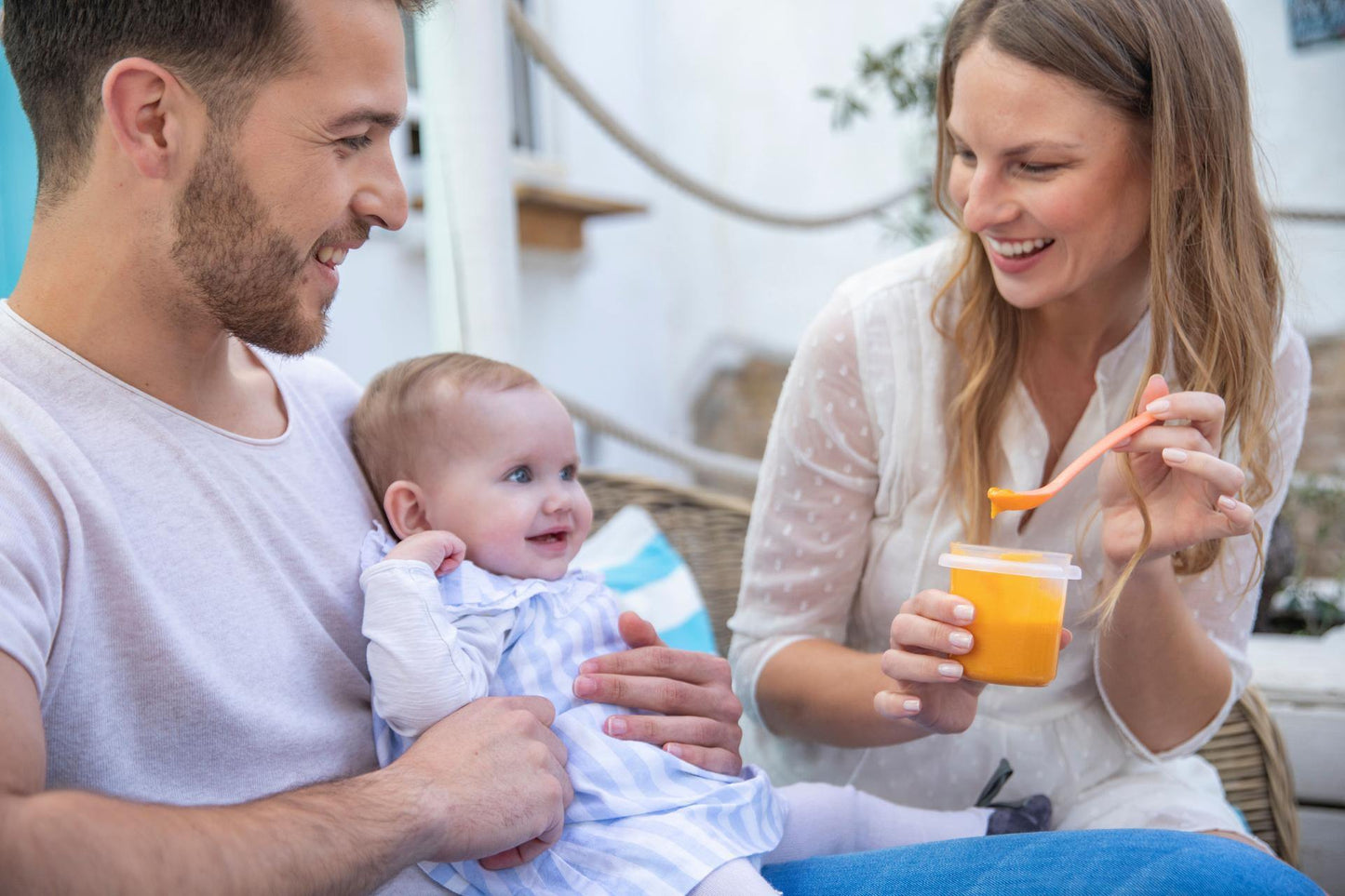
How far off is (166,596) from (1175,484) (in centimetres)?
112

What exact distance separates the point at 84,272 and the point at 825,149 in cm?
510

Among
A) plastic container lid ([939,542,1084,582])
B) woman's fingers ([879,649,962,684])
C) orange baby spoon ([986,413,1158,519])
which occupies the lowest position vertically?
woman's fingers ([879,649,962,684])

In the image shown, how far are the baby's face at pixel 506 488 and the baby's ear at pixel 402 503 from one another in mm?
15

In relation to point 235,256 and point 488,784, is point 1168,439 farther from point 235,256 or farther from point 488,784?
point 235,256

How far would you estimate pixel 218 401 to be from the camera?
1.38 m

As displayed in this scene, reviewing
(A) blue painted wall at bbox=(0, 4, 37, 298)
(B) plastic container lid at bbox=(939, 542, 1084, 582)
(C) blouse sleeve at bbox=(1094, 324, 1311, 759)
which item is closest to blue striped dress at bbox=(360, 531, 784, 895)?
(B) plastic container lid at bbox=(939, 542, 1084, 582)

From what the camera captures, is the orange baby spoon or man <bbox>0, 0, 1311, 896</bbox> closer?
man <bbox>0, 0, 1311, 896</bbox>

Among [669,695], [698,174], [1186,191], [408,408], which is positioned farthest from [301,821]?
[698,174]

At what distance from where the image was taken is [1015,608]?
1.24m

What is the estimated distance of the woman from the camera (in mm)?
1512

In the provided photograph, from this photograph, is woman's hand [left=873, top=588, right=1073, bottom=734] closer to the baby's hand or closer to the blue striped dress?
the blue striped dress

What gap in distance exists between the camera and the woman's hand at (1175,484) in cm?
131

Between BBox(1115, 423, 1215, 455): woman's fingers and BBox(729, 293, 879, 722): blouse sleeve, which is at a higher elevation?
BBox(1115, 423, 1215, 455): woman's fingers

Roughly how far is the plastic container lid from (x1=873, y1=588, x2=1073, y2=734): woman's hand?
42 mm
